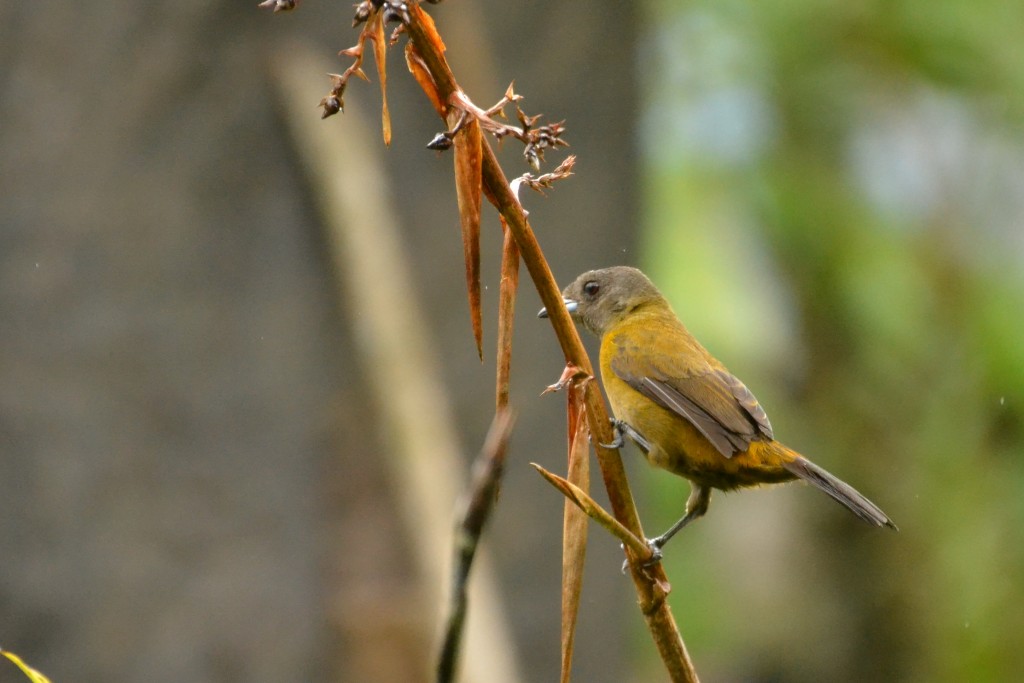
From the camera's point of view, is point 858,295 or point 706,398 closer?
point 706,398

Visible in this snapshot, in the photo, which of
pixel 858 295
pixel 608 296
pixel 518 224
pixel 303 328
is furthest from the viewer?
pixel 858 295

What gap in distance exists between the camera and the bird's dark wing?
10.8 ft

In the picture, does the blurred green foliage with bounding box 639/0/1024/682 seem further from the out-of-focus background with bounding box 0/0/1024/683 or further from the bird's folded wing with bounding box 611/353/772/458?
the bird's folded wing with bounding box 611/353/772/458

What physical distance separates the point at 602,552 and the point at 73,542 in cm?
287

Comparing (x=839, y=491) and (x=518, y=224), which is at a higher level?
(x=518, y=224)

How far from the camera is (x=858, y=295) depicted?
975 centimetres

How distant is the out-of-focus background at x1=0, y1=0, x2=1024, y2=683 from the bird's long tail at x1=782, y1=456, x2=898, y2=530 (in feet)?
4.48

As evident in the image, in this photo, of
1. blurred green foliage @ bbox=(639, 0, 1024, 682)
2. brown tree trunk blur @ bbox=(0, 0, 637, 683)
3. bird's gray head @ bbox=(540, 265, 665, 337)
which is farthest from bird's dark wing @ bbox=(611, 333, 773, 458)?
blurred green foliage @ bbox=(639, 0, 1024, 682)

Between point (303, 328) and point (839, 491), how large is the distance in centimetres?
322

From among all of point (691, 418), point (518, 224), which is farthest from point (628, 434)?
point (518, 224)

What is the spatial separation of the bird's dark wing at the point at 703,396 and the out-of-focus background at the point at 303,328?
1176 mm

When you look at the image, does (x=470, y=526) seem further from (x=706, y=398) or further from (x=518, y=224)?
(x=706, y=398)

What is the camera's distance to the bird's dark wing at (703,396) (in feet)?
10.8

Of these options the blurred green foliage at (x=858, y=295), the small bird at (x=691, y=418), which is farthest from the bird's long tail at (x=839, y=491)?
the blurred green foliage at (x=858, y=295)
